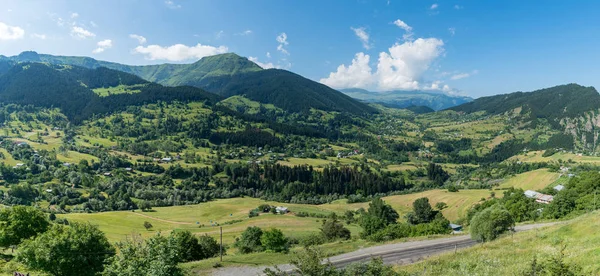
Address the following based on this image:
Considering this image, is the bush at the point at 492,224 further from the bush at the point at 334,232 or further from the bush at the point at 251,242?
the bush at the point at 251,242

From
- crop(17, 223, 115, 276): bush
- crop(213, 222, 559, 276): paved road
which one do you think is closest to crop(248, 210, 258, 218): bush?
crop(213, 222, 559, 276): paved road

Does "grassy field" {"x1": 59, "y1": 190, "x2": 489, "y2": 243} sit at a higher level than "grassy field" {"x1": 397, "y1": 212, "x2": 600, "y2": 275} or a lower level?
lower

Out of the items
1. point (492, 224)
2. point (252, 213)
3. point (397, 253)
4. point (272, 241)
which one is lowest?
point (252, 213)

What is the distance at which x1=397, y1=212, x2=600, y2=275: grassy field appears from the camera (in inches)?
874

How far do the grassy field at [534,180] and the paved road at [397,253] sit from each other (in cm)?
11118

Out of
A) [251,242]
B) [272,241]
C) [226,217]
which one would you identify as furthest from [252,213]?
[272,241]


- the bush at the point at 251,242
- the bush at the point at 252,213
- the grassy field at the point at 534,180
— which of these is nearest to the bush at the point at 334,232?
the bush at the point at 251,242

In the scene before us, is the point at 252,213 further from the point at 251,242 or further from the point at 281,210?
the point at 251,242

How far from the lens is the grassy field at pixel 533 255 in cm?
2219

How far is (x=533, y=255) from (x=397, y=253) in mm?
26656

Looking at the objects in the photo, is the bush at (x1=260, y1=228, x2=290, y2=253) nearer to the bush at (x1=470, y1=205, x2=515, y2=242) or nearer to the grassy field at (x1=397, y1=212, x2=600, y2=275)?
the bush at (x1=470, y1=205, x2=515, y2=242)

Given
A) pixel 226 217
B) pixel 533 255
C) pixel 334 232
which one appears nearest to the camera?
pixel 533 255

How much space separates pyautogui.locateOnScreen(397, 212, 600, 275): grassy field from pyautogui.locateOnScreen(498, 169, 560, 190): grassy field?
12948cm

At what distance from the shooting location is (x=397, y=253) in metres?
50.8
